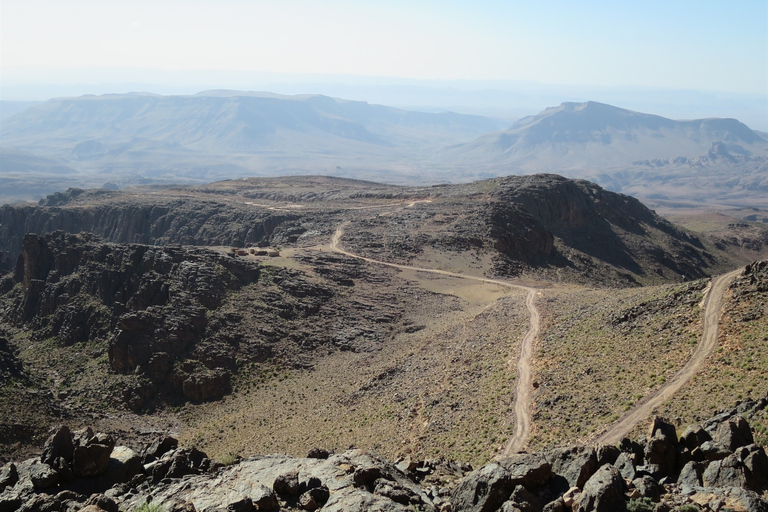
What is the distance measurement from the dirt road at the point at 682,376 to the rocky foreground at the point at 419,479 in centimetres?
314

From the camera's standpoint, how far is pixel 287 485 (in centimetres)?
1797

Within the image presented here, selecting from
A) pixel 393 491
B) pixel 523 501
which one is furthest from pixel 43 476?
pixel 523 501

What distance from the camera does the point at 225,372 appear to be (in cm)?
4191

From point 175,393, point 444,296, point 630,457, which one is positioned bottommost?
point 175,393

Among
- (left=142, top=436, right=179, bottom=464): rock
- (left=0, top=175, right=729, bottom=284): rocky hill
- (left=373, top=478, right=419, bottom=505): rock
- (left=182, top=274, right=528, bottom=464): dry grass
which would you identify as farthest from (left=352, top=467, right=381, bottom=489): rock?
(left=0, top=175, right=729, bottom=284): rocky hill

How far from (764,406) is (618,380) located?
809cm

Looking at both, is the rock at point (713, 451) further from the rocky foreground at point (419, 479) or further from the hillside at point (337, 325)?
the hillside at point (337, 325)

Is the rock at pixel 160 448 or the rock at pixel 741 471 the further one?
the rock at pixel 160 448

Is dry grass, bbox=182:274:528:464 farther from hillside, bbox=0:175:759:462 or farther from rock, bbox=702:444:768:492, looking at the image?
rock, bbox=702:444:768:492

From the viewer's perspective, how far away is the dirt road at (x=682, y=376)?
2320 centimetres

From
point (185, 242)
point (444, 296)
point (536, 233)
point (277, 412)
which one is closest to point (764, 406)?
point (277, 412)

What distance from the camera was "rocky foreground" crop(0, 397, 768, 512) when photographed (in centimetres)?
1485

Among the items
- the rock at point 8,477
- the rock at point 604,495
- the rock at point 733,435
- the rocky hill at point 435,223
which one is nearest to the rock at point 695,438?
the rock at point 733,435

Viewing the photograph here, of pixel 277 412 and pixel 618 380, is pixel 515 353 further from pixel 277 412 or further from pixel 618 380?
pixel 277 412
